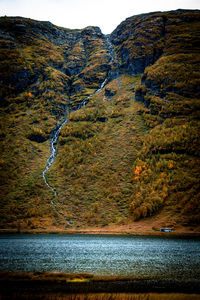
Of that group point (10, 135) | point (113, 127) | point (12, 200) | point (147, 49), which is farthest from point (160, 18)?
point (12, 200)

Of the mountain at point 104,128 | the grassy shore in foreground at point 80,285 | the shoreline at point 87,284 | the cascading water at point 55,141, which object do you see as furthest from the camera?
the cascading water at point 55,141

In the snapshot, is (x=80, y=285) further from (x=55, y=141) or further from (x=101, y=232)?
(x=55, y=141)

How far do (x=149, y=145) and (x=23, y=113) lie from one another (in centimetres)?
8184

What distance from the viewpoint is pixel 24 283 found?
65.7 ft

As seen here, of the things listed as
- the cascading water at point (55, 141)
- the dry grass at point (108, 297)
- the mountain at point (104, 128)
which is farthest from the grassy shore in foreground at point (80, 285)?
the cascading water at point (55, 141)

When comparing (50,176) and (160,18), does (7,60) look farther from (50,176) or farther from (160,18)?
(160,18)

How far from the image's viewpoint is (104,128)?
404 feet

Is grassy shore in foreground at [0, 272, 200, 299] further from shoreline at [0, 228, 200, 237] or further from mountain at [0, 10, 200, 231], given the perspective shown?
mountain at [0, 10, 200, 231]

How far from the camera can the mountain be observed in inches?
3098

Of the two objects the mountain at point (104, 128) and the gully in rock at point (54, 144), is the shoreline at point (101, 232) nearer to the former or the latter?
the mountain at point (104, 128)

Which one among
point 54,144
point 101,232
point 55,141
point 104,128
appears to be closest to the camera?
point 101,232

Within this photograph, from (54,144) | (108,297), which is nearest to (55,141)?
(54,144)

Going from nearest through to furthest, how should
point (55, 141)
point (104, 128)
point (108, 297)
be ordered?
point (108, 297) < point (104, 128) < point (55, 141)

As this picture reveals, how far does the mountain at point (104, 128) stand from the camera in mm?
78688
